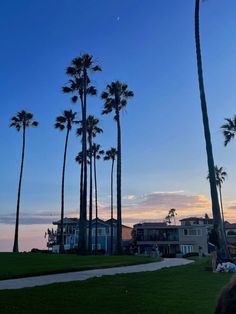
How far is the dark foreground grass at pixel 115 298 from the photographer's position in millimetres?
8750

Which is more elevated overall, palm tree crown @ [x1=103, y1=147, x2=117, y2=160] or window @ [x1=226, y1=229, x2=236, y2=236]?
palm tree crown @ [x1=103, y1=147, x2=117, y2=160]

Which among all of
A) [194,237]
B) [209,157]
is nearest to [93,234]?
[194,237]

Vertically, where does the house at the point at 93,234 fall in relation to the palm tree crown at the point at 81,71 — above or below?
below

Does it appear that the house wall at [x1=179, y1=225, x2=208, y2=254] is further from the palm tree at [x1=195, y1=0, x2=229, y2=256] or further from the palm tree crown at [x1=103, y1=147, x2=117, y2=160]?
the palm tree at [x1=195, y1=0, x2=229, y2=256]

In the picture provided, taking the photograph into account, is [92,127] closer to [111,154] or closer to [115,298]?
[111,154]

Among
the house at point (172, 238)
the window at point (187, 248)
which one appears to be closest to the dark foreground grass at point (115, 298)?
the window at point (187, 248)

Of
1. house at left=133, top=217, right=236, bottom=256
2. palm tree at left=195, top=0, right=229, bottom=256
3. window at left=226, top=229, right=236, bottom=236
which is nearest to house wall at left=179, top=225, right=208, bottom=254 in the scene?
house at left=133, top=217, right=236, bottom=256

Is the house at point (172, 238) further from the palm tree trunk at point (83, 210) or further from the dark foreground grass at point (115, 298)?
the dark foreground grass at point (115, 298)

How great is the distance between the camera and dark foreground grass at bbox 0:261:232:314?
875cm

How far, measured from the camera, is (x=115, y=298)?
1027cm

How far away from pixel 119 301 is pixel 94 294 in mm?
1312

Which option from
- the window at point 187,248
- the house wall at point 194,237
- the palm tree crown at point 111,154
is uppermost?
the palm tree crown at point 111,154

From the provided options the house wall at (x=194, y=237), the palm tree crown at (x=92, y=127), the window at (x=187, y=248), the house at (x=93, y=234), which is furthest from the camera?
the house at (x=93, y=234)

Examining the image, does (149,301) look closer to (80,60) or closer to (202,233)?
(80,60)
